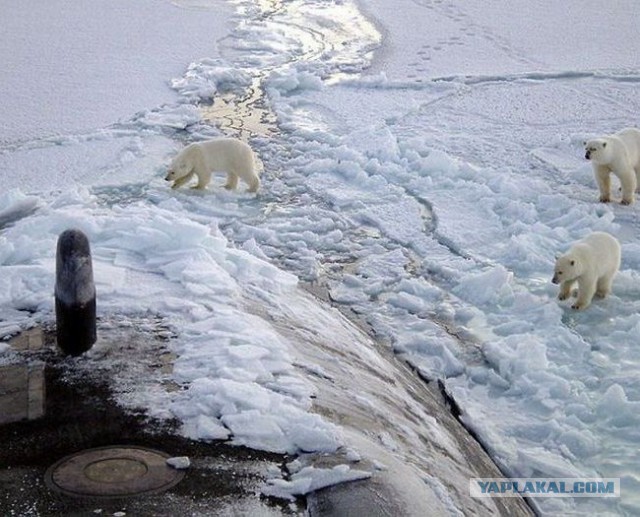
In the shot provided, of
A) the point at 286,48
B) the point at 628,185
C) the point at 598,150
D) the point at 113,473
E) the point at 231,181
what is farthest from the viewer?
the point at 286,48

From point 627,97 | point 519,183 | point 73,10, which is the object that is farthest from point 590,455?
point 73,10

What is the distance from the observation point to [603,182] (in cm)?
854

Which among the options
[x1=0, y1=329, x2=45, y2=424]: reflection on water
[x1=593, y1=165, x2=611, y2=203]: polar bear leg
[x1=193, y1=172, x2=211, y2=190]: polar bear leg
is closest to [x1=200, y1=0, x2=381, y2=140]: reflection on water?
[x1=193, y1=172, x2=211, y2=190]: polar bear leg

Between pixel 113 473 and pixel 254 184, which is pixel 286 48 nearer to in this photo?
pixel 254 184

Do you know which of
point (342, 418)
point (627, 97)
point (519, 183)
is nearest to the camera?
point (342, 418)

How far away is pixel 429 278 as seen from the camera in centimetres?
730

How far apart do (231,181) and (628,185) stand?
3.65 meters

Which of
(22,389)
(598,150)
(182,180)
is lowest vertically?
(182,180)

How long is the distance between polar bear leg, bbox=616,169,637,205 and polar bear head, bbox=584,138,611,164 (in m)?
0.28

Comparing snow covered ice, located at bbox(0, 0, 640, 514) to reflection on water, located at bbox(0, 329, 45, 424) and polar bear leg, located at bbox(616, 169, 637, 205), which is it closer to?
polar bear leg, located at bbox(616, 169, 637, 205)

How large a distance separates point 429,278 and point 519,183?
2.08 m

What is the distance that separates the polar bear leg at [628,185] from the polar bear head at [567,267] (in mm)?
2265

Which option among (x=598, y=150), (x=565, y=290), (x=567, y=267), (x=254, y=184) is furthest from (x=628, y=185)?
(x=254, y=184)

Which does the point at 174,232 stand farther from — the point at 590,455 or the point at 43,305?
the point at 590,455
